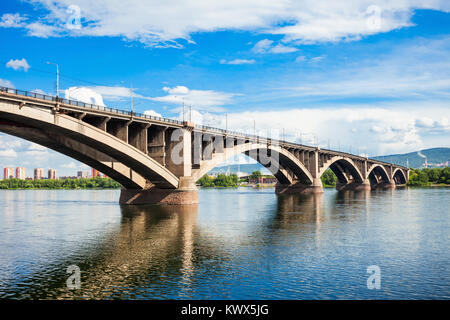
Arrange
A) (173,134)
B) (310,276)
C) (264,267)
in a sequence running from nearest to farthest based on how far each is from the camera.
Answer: (310,276) → (264,267) → (173,134)

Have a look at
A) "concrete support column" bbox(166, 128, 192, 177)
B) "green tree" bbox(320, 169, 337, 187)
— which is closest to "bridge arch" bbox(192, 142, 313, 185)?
"concrete support column" bbox(166, 128, 192, 177)

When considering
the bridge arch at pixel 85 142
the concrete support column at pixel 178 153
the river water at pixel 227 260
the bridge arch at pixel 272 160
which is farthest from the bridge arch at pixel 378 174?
the river water at pixel 227 260

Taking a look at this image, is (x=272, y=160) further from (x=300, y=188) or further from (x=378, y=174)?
(x=378, y=174)

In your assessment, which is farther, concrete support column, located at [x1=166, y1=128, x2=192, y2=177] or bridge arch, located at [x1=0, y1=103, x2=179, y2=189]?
concrete support column, located at [x1=166, y1=128, x2=192, y2=177]

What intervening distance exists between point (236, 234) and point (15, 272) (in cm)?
1711

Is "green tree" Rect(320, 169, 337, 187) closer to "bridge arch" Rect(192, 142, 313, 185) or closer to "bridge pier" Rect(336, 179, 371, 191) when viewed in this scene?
"bridge pier" Rect(336, 179, 371, 191)

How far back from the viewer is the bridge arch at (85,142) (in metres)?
42.6

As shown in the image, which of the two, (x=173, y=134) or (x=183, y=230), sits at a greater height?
(x=173, y=134)

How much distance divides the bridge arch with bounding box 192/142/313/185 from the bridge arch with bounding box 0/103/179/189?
8662mm

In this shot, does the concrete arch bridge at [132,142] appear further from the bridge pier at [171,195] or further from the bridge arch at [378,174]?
the bridge arch at [378,174]

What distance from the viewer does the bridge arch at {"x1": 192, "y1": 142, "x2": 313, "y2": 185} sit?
7194 centimetres
